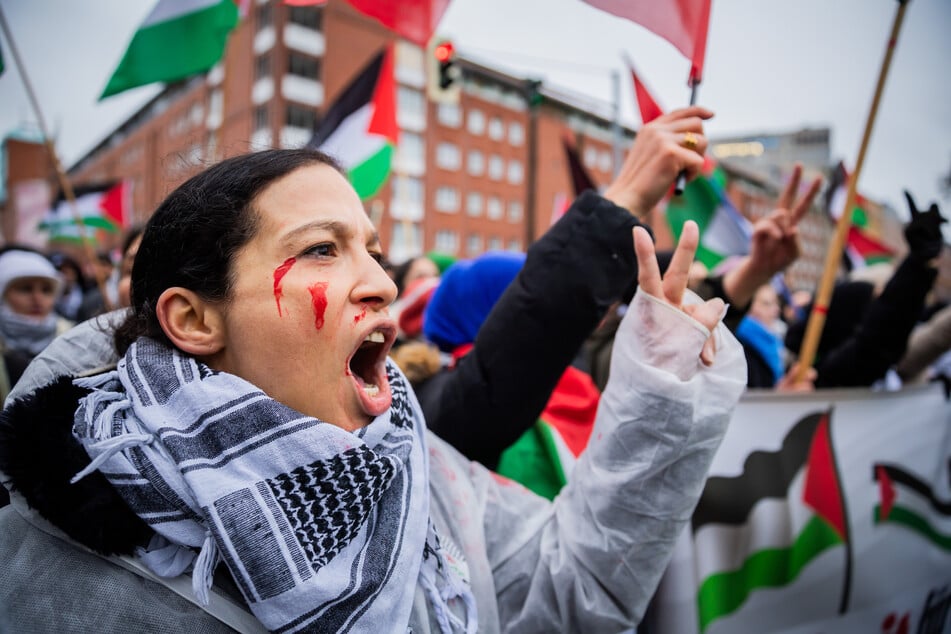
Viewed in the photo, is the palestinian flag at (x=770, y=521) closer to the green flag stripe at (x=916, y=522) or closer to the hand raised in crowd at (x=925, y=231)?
the green flag stripe at (x=916, y=522)

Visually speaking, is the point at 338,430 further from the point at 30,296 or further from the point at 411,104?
the point at 411,104

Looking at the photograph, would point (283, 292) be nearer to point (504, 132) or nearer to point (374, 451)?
point (374, 451)

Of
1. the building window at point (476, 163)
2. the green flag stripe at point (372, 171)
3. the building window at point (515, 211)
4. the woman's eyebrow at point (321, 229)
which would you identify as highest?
the woman's eyebrow at point (321, 229)

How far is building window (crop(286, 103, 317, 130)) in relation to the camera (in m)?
29.5

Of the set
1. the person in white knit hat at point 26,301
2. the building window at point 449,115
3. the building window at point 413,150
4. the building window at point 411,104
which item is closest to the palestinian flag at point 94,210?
the person in white knit hat at point 26,301

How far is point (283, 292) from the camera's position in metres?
1.15

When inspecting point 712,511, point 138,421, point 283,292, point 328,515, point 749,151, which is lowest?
point 749,151

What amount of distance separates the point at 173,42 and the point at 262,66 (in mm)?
30248

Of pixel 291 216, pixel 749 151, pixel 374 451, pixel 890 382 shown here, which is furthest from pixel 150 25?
pixel 749 151

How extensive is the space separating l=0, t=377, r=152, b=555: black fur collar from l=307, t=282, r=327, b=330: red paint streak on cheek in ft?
1.45

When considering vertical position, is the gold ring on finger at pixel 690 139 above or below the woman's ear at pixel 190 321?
above

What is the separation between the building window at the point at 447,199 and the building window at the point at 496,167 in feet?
13.0

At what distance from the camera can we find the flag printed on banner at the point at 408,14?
2334 mm

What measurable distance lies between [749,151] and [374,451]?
6469 centimetres
